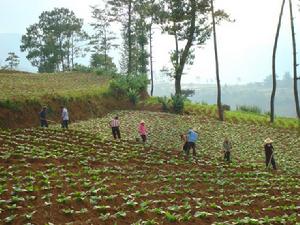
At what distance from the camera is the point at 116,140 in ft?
98.2

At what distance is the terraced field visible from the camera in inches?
607

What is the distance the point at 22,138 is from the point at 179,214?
1463cm

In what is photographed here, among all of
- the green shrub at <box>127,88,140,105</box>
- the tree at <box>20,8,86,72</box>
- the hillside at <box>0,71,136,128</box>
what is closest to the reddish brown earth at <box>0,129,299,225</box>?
the hillside at <box>0,71,136,128</box>

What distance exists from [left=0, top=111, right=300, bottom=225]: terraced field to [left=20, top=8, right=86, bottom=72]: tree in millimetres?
51223

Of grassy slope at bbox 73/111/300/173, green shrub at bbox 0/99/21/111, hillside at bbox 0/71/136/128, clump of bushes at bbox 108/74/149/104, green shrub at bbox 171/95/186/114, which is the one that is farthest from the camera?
clump of bushes at bbox 108/74/149/104

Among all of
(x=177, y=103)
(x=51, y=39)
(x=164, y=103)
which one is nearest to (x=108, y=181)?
(x=177, y=103)

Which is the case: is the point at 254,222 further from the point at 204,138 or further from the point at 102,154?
the point at 204,138

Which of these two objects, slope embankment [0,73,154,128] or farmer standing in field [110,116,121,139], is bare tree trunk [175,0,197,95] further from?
farmer standing in field [110,116,121,139]

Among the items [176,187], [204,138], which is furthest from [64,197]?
[204,138]

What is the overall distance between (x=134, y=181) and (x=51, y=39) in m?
66.8

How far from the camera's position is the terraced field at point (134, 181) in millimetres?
15414

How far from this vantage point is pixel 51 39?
8262cm

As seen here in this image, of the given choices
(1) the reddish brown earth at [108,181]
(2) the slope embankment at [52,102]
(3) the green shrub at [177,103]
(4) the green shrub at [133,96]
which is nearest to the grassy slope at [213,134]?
(2) the slope embankment at [52,102]

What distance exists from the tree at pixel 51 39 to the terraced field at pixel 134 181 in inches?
2017
